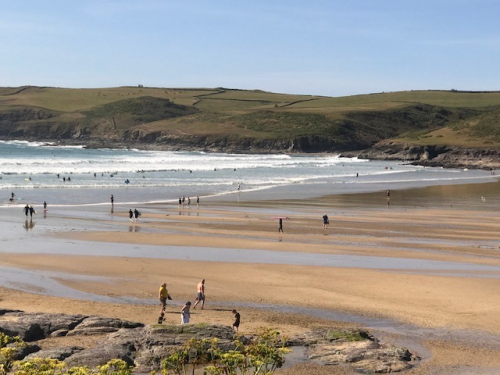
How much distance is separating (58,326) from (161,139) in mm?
164267

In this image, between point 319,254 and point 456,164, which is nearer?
point 319,254

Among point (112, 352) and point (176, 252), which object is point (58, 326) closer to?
point (112, 352)

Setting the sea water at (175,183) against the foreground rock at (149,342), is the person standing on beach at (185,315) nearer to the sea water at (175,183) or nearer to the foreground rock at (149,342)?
the foreground rock at (149,342)

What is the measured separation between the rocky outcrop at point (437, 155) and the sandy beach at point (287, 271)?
73058 mm

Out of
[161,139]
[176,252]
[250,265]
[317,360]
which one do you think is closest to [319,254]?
[250,265]

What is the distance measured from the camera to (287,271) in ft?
88.5

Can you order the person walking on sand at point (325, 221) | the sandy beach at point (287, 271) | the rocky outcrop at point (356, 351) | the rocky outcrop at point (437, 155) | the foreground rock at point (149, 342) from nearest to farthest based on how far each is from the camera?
the foreground rock at point (149, 342), the rocky outcrop at point (356, 351), the sandy beach at point (287, 271), the person walking on sand at point (325, 221), the rocky outcrop at point (437, 155)

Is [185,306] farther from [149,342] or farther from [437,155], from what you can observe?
[437,155]

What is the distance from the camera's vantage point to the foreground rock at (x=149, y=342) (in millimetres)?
15773

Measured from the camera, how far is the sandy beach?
20.0 metres

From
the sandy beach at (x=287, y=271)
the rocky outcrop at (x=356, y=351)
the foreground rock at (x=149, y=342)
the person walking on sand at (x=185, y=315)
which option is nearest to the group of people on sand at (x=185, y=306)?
the person walking on sand at (x=185, y=315)

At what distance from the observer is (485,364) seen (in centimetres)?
1662

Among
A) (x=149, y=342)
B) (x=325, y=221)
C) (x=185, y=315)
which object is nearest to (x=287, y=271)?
(x=185, y=315)

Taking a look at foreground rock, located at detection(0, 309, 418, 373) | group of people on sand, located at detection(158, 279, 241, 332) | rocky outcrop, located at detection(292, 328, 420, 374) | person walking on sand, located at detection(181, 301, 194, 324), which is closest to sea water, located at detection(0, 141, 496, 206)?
group of people on sand, located at detection(158, 279, 241, 332)
